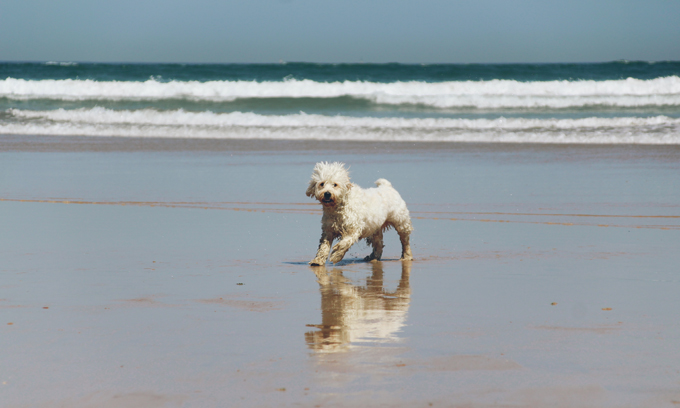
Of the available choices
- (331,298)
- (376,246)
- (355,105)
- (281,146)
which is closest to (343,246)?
(376,246)

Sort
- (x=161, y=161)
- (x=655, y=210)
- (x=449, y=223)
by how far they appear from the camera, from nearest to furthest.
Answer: (x=449, y=223)
(x=655, y=210)
(x=161, y=161)

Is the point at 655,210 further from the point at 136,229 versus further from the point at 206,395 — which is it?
the point at 206,395

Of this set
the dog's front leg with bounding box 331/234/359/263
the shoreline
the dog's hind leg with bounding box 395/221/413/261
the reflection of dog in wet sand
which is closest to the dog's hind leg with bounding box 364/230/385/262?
the dog's hind leg with bounding box 395/221/413/261

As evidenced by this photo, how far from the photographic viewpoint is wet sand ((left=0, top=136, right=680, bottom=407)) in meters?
3.48

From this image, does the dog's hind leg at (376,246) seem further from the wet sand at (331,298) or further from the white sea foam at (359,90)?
the white sea foam at (359,90)

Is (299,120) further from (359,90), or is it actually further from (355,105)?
(359,90)

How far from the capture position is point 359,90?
3175 cm

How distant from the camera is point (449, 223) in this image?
8758 millimetres

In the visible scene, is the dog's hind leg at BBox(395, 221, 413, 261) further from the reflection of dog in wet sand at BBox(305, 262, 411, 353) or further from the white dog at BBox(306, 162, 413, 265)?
the reflection of dog in wet sand at BBox(305, 262, 411, 353)

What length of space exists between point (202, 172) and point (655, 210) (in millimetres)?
7251

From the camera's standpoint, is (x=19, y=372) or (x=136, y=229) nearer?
(x=19, y=372)

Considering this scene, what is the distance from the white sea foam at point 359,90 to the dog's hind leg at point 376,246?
21724 millimetres

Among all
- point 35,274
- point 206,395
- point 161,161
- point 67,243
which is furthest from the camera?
point 161,161

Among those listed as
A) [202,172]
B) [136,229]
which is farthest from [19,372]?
[202,172]
